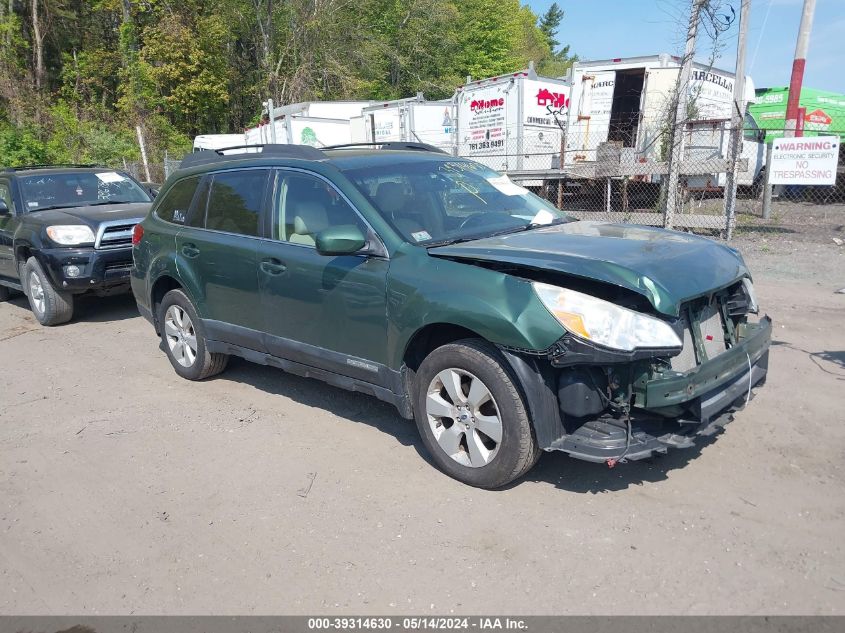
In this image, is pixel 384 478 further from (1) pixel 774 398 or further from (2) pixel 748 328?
(1) pixel 774 398

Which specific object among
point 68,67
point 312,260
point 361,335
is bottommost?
point 361,335

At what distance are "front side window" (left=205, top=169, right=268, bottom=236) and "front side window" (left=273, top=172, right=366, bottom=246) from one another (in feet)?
0.72

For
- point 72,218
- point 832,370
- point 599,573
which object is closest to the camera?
point 599,573

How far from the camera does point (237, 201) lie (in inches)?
204

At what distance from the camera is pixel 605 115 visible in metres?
15.9

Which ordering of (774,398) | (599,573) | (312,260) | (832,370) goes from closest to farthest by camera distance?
1. (599,573)
2. (312,260)
3. (774,398)
4. (832,370)

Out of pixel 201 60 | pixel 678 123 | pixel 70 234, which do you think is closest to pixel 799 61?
pixel 678 123

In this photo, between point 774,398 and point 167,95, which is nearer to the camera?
point 774,398

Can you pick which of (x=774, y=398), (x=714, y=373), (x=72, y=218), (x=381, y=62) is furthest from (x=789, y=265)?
(x=381, y=62)

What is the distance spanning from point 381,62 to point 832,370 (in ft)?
118

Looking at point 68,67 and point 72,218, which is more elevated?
point 68,67

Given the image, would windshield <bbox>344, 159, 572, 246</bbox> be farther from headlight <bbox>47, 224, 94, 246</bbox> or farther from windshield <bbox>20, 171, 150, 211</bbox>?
windshield <bbox>20, 171, 150, 211</bbox>

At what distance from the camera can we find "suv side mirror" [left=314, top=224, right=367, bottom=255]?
4.00 m

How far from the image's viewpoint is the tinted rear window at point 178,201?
5.76m
